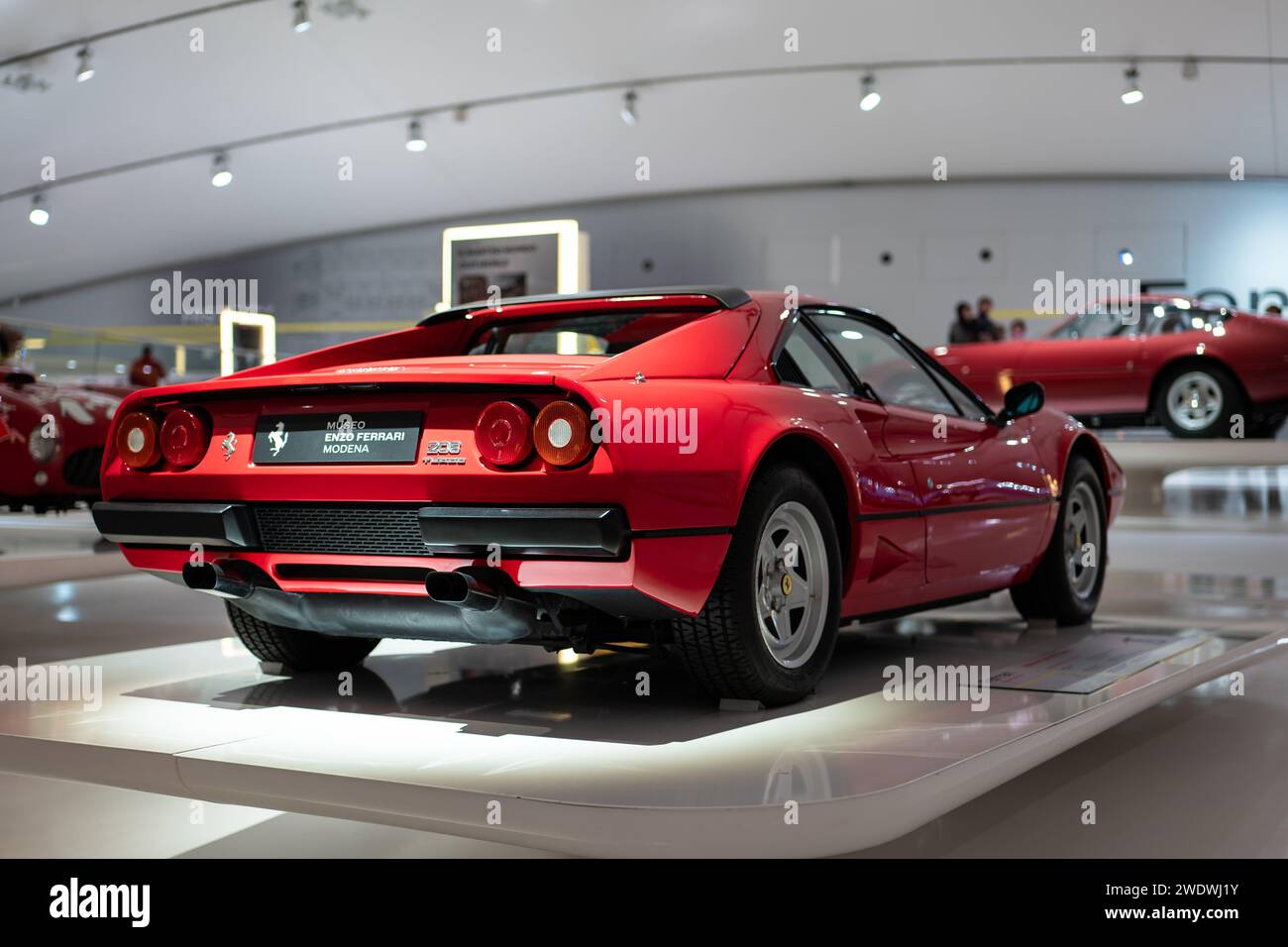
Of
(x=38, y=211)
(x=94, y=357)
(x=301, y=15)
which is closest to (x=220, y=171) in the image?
(x=38, y=211)

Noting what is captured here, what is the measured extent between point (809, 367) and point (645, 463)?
125 cm

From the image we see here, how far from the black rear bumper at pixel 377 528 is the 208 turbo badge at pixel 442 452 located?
0.10 m

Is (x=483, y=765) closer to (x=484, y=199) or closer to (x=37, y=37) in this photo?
(x=37, y=37)

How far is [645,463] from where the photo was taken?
2.59 m

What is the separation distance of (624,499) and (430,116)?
1448 centimetres

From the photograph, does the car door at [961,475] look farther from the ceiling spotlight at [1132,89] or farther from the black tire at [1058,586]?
the ceiling spotlight at [1132,89]

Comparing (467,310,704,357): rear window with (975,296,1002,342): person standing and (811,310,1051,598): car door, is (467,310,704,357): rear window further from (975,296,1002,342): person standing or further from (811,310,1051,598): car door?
(975,296,1002,342): person standing

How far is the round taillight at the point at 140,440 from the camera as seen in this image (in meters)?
3.12

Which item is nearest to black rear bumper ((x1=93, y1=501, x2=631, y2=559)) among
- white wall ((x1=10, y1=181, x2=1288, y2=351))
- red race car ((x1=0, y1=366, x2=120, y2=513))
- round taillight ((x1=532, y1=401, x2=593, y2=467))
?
round taillight ((x1=532, y1=401, x2=593, y2=467))

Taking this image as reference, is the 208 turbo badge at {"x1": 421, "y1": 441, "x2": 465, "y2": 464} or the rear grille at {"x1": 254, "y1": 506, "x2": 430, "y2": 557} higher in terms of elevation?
the 208 turbo badge at {"x1": 421, "y1": 441, "x2": 465, "y2": 464}

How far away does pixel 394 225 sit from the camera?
20750mm

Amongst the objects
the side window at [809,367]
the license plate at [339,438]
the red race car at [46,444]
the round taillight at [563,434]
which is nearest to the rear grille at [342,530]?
the license plate at [339,438]

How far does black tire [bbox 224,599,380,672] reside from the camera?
350cm

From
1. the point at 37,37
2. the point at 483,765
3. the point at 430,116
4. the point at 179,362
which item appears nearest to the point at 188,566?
the point at 483,765
